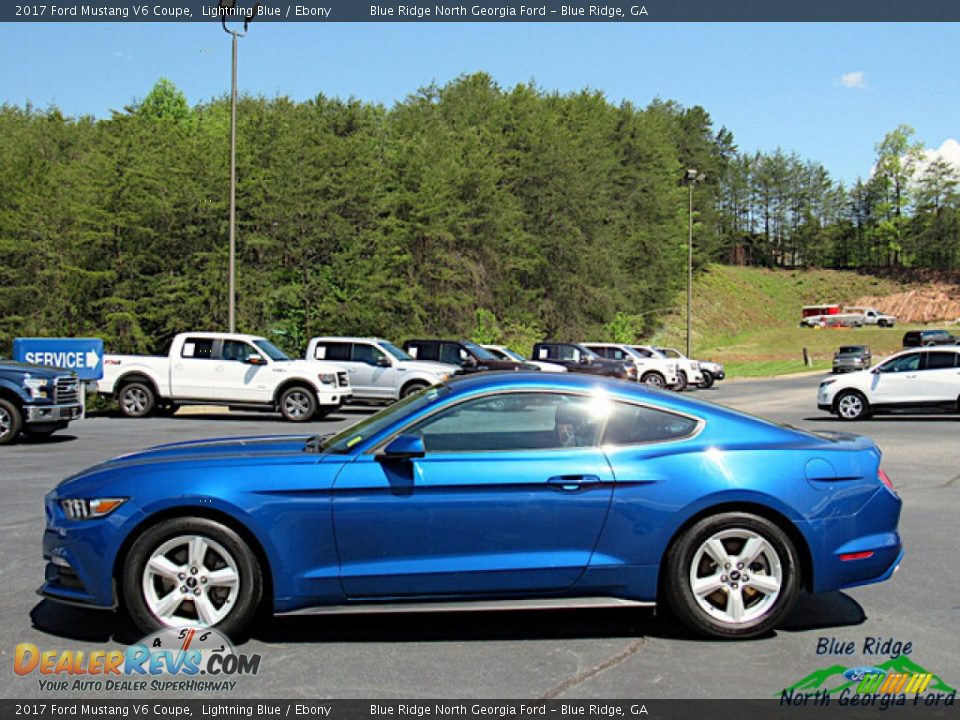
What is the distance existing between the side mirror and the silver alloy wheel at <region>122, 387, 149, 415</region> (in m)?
17.2

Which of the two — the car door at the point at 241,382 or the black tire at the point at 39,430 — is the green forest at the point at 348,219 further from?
the black tire at the point at 39,430

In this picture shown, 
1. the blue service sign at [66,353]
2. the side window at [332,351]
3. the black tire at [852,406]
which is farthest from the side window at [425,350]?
the black tire at [852,406]

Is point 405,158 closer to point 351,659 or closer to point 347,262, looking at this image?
point 347,262

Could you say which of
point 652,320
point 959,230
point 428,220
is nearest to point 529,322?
point 428,220

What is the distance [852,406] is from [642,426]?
56.1 feet

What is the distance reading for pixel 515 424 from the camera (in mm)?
5512

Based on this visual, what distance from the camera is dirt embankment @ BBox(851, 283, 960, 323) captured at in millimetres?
96000

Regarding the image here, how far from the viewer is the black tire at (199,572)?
5.02 m

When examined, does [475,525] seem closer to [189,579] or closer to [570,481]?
[570,481]

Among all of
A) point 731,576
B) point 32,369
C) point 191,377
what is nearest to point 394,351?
point 191,377

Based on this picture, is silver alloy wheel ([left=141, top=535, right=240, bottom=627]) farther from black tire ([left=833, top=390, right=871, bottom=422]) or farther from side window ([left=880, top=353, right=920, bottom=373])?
side window ([left=880, top=353, right=920, bottom=373])

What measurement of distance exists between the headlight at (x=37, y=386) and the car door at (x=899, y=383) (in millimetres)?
16552

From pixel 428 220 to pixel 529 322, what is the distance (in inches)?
402

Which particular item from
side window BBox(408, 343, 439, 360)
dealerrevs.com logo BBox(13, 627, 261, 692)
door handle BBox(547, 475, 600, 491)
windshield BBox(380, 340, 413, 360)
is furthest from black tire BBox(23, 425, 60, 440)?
door handle BBox(547, 475, 600, 491)
